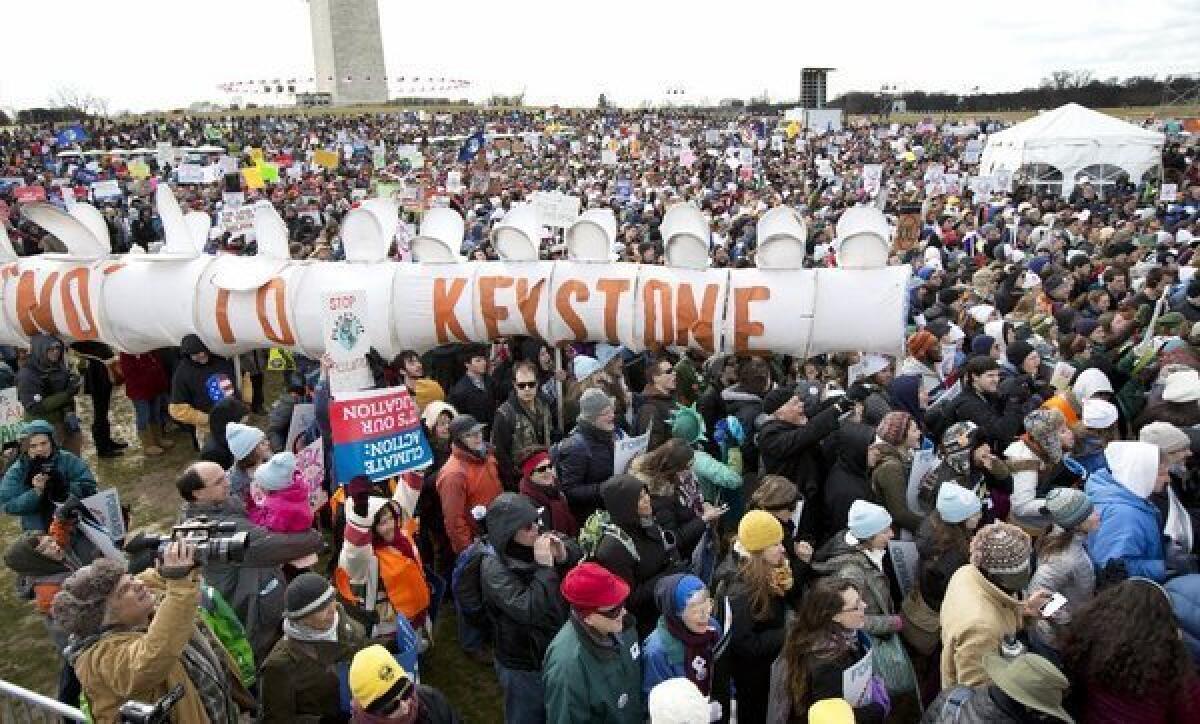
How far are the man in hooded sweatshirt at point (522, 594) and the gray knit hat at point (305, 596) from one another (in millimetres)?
704

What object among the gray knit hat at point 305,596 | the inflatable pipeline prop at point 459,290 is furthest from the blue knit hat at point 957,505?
the inflatable pipeline prop at point 459,290

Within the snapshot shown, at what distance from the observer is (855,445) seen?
460 centimetres

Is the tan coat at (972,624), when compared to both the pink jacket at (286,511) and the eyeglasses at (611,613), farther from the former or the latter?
the pink jacket at (286,511)

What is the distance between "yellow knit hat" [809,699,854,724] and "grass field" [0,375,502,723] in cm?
247

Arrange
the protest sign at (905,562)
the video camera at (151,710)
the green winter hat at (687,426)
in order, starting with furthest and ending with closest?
the green winter hat at (687,426) → the protest sign at (905,562) → the video camera at (151,710)

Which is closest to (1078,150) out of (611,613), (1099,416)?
(1099,416)

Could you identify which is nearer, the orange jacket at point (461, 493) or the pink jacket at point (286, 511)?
the pink jacket at point (286, 511)

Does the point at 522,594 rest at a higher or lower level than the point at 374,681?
lower

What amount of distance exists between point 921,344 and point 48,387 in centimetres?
811

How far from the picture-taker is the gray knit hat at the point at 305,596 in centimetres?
314

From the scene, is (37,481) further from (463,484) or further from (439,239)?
(439,239)

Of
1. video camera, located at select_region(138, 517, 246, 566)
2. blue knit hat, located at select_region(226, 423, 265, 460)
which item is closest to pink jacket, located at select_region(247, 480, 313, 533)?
blue knit hat, located at select_region(226, 423, 265, 460)

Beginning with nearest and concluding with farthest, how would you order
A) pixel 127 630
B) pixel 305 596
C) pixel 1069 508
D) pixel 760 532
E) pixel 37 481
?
pixel 127 630 < pixel 305 596 < pixel 760 532 < pixel 1069 508 < pixel 37 481

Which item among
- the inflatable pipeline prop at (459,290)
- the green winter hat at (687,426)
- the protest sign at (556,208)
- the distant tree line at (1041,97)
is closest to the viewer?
the green winter hat at (687,426)
